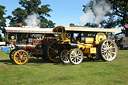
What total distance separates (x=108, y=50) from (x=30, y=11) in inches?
1820

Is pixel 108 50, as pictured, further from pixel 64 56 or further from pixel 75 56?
Answer: pixel 64 56

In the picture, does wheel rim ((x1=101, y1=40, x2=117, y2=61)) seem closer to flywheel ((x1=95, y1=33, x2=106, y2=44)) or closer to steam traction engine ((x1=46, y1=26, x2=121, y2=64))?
steam traction engine ((x1=46, y1=26, x2=121, y2=64))

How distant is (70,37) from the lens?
1006 cm

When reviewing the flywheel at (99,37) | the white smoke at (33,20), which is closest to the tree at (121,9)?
the white smoke at (33,20)

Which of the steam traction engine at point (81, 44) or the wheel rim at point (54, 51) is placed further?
the wheel rim at point (54, 51)

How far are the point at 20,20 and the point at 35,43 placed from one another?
137 ft

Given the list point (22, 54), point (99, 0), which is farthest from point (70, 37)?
point (99, 0)

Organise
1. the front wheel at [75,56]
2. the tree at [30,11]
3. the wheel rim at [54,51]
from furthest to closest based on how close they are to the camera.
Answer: the tree at [30,11]
the wheel rim at [54,51]
the front wheel at [75,56]

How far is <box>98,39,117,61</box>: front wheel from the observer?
970cm

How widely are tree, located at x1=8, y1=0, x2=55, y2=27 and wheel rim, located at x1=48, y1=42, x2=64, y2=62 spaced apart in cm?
4100

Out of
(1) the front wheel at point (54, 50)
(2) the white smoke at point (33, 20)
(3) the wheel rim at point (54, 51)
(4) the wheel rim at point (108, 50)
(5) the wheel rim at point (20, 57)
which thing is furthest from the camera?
(2) the white smoke at point (33, 20)

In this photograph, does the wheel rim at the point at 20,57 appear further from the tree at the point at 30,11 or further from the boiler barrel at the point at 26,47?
the tree at the point at 30,11

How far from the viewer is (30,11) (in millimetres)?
53594

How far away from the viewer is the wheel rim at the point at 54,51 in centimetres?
1013
